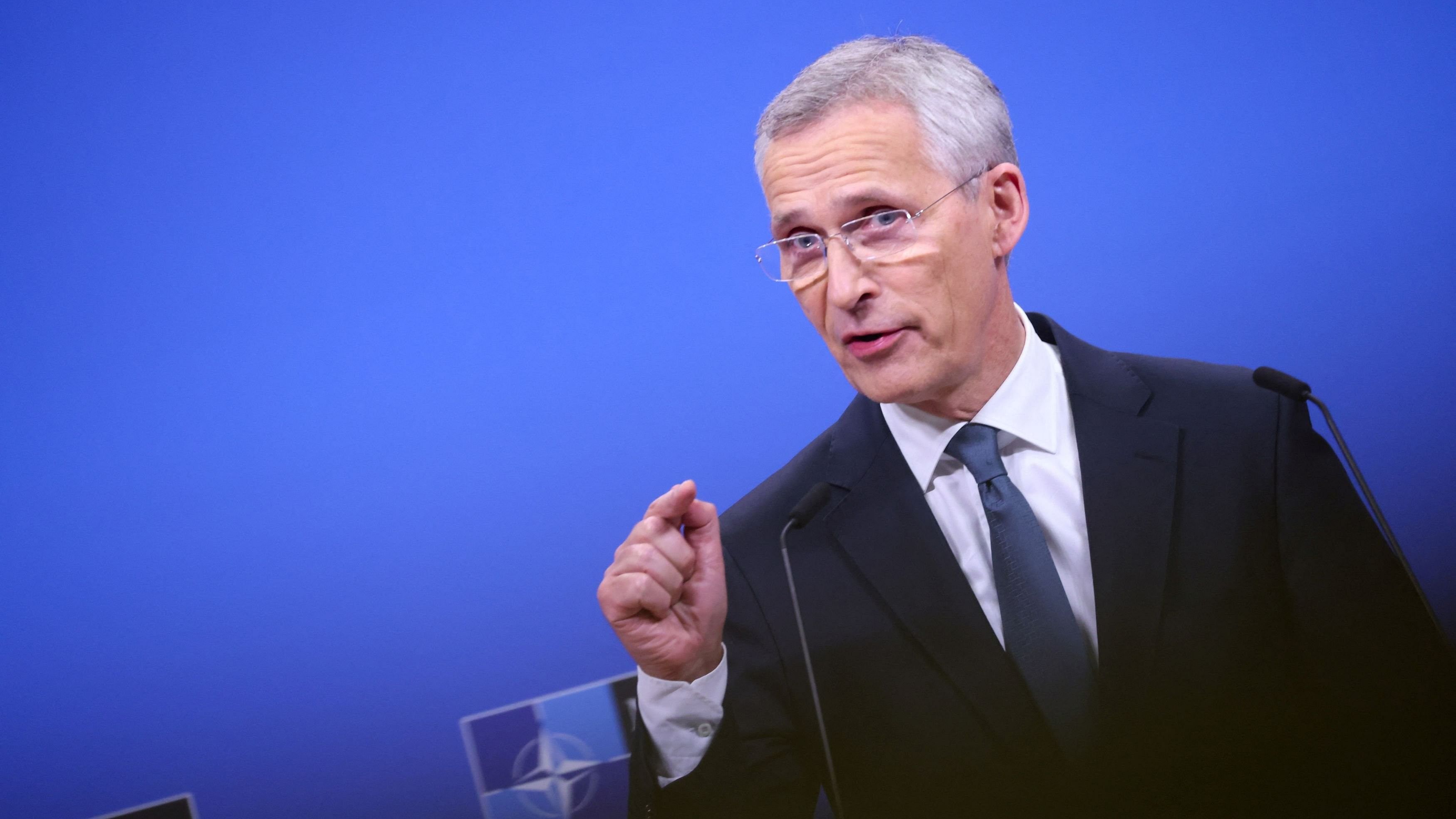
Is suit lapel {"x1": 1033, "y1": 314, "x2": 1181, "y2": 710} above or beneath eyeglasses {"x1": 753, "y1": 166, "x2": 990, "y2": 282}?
beneath

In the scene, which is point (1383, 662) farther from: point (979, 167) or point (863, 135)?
point (863, 135)

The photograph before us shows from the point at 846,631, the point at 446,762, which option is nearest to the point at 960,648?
the point at 846,631

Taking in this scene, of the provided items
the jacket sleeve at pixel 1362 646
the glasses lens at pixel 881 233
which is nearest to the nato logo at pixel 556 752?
the glasses lens at pixel 881 233

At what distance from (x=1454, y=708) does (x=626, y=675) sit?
135cm

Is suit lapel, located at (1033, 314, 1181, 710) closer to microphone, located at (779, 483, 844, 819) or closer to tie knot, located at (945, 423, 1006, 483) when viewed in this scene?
tie knot, located at (945, 423, 1006, 483)

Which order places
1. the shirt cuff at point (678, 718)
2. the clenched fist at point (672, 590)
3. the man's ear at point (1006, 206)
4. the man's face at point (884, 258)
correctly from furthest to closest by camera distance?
the man's ear at point (1006, 206)
the man's face at point (884, 258)
the shirt cuff at point (678, 718)
the clenched fist at point (672, 590)

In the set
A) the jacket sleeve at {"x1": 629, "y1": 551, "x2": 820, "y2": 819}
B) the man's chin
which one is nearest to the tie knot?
the man's chin

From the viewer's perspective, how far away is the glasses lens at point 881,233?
4.37 ft

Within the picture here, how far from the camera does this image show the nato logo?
1904 mm

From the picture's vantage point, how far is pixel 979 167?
1.42 metres

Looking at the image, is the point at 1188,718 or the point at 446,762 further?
the point at 446,762

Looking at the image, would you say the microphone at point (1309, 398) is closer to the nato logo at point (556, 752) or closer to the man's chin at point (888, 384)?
the man's chin at point (888, 384)

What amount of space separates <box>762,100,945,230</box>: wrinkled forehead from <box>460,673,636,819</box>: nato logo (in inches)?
41.5

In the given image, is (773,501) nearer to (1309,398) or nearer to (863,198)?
(863,198)
